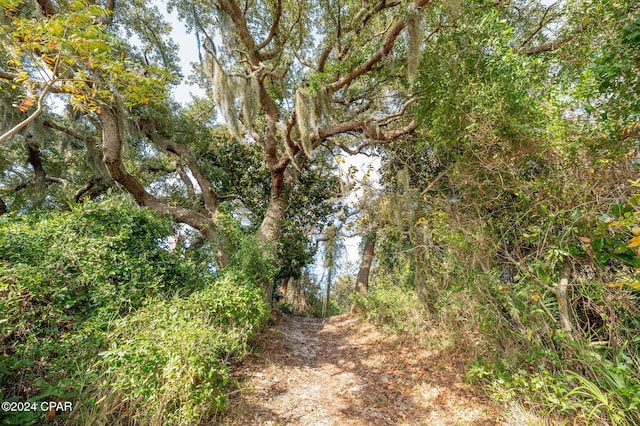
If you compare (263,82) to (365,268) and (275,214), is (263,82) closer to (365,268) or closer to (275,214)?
(275,214)

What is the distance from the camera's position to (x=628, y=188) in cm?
201

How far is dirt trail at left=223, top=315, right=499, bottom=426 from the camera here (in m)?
2.45

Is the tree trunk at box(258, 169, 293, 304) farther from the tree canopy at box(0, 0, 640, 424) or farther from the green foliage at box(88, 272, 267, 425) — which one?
the green foliage at box(88, 272, 267, 425)

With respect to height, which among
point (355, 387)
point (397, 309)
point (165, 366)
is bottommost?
point (355, 387)

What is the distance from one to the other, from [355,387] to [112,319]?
2.83 meters

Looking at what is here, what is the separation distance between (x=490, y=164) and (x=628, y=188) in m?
1.02

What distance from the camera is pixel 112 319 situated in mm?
2533

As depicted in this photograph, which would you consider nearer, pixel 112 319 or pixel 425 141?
pixel 112 319

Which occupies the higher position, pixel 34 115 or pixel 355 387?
pixel 34 115

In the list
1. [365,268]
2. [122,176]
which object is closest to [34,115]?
[122,176]

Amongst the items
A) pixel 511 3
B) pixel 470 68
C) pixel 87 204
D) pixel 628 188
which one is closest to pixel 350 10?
pixel 511 3

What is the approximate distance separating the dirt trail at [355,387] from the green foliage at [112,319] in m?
0.51

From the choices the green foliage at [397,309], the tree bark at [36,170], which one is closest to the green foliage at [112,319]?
the green foliage at [397,309]

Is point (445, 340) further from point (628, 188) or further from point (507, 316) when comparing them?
point (628, 188)
